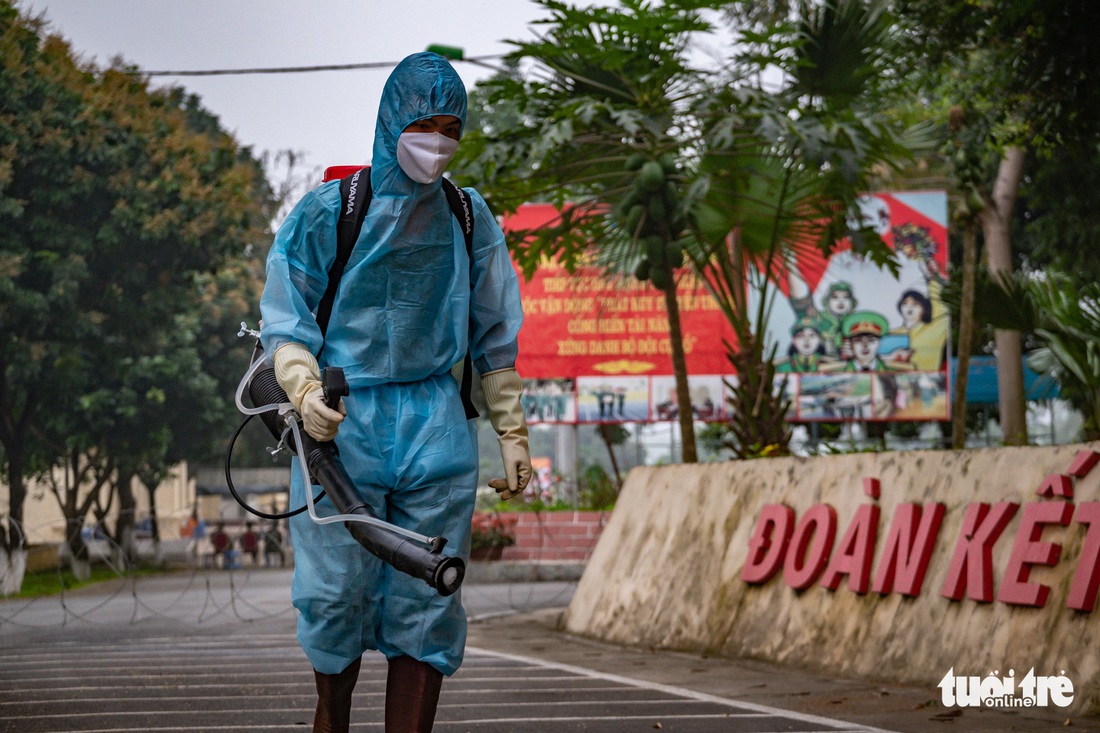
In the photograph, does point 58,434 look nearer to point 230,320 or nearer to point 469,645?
point 230,320

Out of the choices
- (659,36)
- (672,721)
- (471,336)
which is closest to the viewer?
(471,336)

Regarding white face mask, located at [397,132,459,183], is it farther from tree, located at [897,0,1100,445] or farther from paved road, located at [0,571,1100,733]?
tree, located at [897,0,1100,445]

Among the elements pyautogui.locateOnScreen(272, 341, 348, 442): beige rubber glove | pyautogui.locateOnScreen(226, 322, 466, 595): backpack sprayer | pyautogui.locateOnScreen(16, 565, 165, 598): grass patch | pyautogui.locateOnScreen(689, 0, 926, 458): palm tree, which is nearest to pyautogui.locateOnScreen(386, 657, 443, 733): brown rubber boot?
pyautogui.locateOnScreen(226, 322, 466, 595): backpack sprayer

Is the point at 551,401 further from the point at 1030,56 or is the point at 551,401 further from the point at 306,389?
the point at 306,389

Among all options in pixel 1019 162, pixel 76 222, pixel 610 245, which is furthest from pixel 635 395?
pixel 610 245

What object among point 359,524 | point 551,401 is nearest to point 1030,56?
point 359,524

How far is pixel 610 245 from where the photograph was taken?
1172 centimetres

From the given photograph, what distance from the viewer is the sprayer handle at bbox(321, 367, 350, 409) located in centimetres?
326

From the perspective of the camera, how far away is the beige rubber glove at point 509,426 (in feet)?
12.1

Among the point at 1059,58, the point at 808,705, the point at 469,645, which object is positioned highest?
the point at 1059,58

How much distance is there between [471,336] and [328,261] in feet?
1.53

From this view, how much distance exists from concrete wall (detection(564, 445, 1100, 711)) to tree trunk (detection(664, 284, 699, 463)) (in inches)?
28.7

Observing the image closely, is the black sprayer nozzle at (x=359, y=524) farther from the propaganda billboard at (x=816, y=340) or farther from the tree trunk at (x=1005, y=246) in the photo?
the propaganda billboard at (x=816, y=340)

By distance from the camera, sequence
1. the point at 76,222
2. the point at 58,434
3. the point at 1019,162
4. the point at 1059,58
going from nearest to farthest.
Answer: the point at 1059,58
the point at 1019,162
the point at 76,222
the point at 58,434
